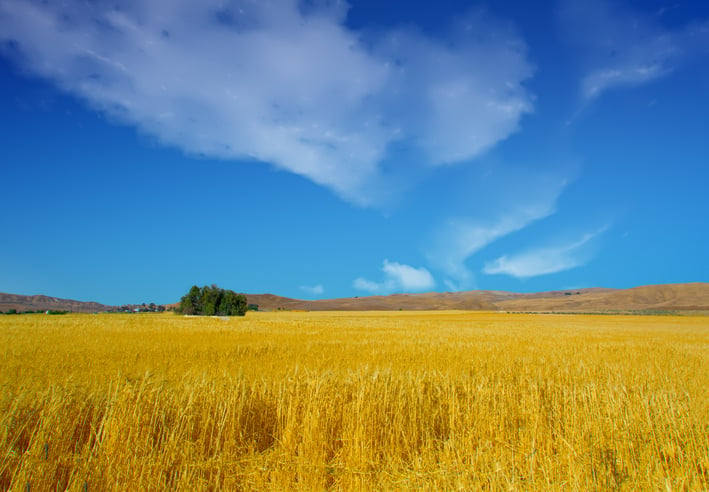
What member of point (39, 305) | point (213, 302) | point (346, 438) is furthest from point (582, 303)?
point (39, 305)

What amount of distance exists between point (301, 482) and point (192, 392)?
1944 millimetres

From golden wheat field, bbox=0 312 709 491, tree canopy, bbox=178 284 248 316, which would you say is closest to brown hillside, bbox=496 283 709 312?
tree canopy, bbox=178 284 248 316

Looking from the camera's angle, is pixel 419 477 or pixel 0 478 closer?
pixel 0 478

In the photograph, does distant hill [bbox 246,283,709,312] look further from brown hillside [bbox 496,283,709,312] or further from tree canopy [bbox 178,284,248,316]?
tree canopy [bbox 178,284,248,316]

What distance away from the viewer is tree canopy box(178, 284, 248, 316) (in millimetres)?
102125

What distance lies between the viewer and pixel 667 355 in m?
15.1

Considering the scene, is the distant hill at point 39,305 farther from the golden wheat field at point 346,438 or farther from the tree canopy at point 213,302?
the golden wheat field at point 346,438

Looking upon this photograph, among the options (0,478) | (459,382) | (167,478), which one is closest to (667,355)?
(459,382)

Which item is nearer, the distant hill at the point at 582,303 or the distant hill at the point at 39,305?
the distant hill at the point at 582,303

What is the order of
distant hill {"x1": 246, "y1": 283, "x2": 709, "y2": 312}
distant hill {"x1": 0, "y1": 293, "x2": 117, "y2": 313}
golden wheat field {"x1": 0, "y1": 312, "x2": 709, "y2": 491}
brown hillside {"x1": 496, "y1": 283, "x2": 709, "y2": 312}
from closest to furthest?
golden wheat field {"x1": 0, "y1": 312, "x2": 709, "y2": 491}, brown hillside {"x1": 496, "y1": 283, "x2": 709, "y2": 312}, distant hill {"x1": 246, "y1": 283, "x2": 709, "y2": 312}, distant hill {"x1": 0, "y1": 293, "x2": 117, "y2": 313}

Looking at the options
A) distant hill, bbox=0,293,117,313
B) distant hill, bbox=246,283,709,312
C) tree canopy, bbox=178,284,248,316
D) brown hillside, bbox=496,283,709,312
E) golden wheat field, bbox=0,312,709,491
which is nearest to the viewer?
golden wheat field, bbox=0,312,709,491

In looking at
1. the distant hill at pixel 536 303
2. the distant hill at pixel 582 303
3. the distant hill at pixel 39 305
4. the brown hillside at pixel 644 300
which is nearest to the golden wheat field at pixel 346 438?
the distant hill at pixel 536 303

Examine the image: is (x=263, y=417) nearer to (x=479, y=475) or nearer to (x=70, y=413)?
(x=70, y=413)

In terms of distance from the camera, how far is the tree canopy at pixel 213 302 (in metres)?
102
